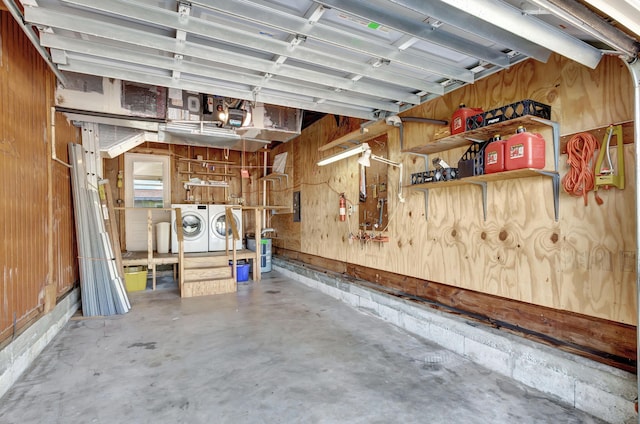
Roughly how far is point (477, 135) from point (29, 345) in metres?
4.11

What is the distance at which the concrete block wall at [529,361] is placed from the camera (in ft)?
6.52

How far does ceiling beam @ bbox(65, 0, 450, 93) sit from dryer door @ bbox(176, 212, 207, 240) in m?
4.78

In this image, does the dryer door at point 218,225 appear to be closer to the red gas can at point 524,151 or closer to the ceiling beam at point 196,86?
the ceiling beam at point 196,86

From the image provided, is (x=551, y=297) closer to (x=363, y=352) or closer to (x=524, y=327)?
(x=524, y=327)

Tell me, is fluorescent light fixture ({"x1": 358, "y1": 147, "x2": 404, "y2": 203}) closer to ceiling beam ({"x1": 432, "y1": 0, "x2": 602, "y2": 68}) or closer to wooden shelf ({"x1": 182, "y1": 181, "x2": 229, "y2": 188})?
ceiling beam ({"x1": 432, "y1": 0, "x2": 602, "y2": 68})

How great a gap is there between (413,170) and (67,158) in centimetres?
419

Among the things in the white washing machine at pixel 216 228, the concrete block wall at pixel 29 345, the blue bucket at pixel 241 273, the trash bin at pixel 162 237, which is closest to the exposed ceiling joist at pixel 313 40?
the concrete block wall at pixel 29 345

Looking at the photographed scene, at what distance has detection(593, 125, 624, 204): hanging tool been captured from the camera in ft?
6.59

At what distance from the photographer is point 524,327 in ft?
8.54

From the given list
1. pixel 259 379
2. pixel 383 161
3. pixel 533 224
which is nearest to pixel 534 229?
pixel 533 224

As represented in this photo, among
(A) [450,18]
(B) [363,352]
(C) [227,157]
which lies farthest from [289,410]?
(C) [227,157]

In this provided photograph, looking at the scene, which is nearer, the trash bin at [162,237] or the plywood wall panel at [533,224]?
the plywood wall panel at [533,224]

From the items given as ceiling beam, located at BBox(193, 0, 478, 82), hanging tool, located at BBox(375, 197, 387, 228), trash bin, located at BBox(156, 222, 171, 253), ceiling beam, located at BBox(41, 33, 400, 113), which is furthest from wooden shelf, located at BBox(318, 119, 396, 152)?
trash bin, located at BBox(156, 222, 171, 253)

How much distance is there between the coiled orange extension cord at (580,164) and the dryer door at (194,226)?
19.9 feet
